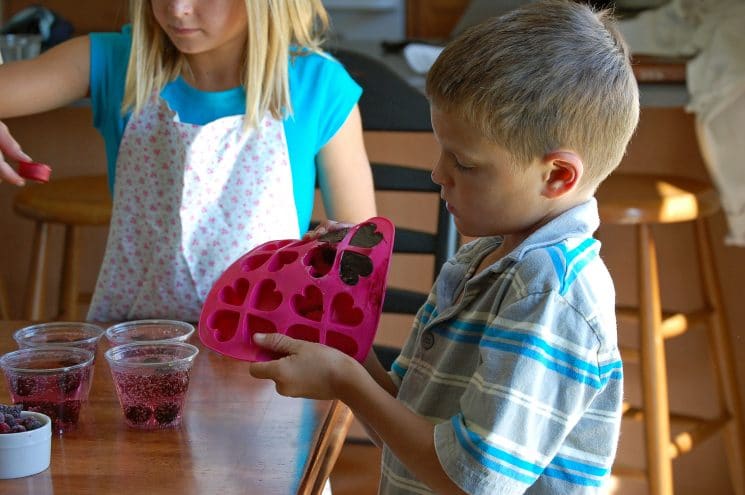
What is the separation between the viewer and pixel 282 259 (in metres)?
0.98

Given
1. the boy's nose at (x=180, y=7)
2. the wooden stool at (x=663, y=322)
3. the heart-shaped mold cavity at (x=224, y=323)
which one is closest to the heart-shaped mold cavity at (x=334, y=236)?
the heart-shaped mold cavity at (x=224, y=323)

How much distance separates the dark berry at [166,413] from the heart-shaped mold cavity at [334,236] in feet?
0.69

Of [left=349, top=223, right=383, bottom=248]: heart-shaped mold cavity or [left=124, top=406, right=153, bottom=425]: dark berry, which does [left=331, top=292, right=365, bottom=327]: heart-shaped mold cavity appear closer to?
[left=349, top=223, right=383, bottom=248]: heart-shaped mold cavity

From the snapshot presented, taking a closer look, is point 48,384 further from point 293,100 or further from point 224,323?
point 293,100

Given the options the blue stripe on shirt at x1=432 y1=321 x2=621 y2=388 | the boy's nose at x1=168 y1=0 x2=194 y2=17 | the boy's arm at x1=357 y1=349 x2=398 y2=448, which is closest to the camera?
the blue stripe on shirt at x1=432 y1=321 x2=621 y2=388

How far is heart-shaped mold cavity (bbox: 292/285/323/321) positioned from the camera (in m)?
0.93

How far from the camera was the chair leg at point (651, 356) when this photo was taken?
195 cm

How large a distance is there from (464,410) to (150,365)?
0.31m

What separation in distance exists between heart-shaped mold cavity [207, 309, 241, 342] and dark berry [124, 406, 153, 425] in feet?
0.33

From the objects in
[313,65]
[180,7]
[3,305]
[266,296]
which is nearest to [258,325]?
[266,296]

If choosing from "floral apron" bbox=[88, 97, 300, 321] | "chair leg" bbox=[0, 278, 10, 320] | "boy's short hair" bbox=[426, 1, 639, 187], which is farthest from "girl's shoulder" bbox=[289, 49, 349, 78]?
"chair leg" bbox=[0, 278, 10, 320]

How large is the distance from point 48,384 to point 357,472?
153cm

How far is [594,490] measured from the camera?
88cm

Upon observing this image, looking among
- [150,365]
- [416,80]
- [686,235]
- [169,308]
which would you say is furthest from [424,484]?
[686,235]
